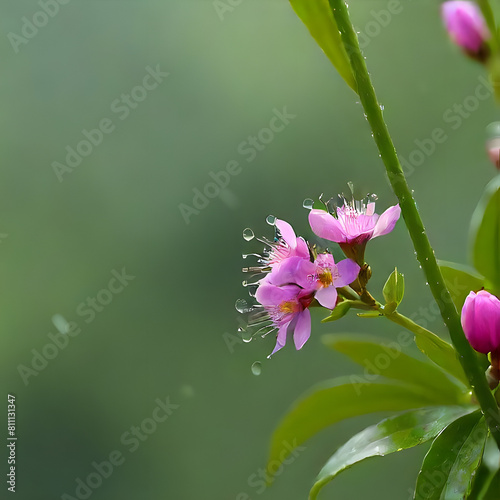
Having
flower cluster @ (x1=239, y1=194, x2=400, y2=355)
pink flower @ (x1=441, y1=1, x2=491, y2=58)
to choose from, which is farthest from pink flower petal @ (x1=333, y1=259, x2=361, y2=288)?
pink flower @ (x1=441, y1=1, x2=491, y2=58)

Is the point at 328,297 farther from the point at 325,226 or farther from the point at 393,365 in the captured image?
the point at 393,365

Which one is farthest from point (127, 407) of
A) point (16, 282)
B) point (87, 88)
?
point (87, 88)

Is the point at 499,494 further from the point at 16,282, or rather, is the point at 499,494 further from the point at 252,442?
the point at 16,282

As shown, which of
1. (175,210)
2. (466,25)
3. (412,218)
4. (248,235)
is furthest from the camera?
(175,210)

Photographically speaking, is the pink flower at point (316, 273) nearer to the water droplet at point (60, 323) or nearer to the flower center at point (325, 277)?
the flower center at point (325, 277)

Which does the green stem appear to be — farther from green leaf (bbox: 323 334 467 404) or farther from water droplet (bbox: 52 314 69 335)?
water droplet (bbox: 52 314 69 335)

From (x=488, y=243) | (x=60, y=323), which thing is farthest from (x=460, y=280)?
(x=60, y=323)
